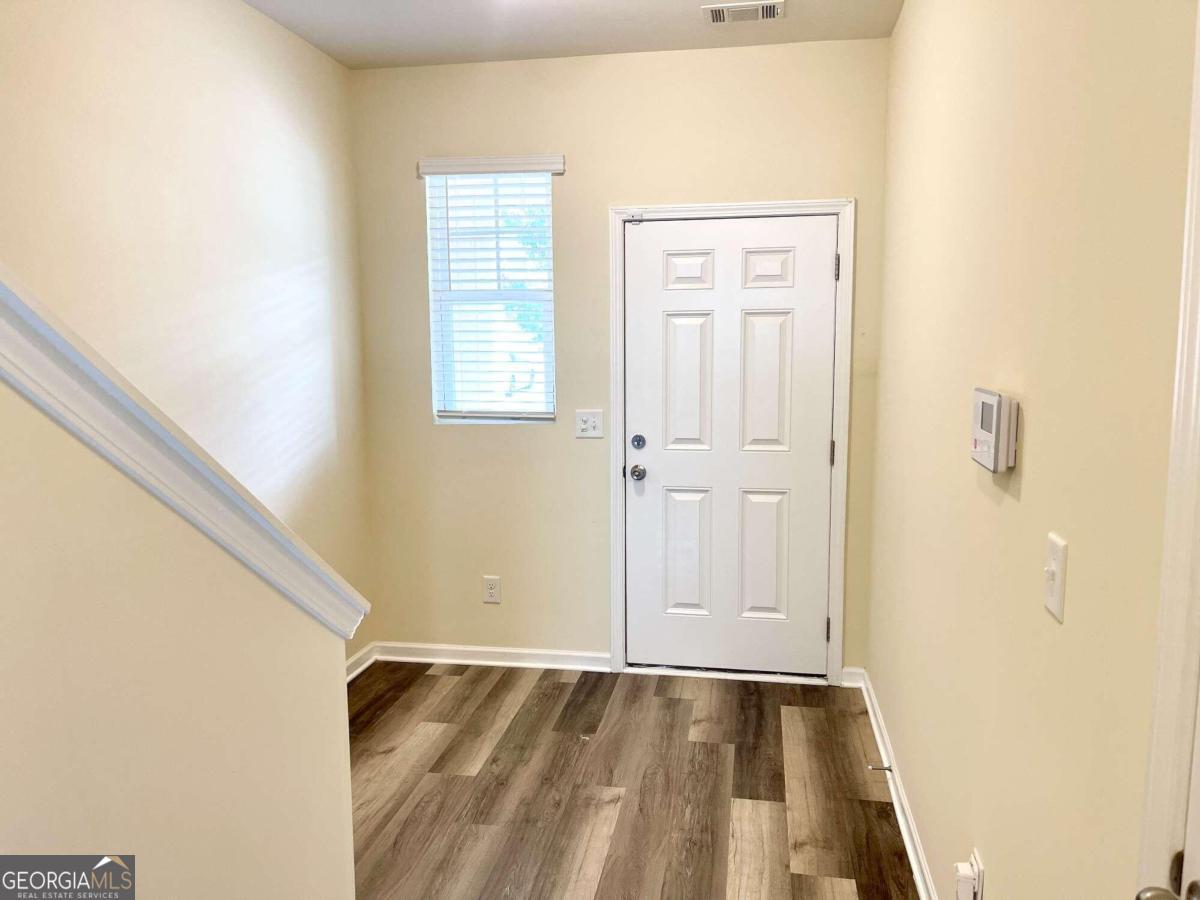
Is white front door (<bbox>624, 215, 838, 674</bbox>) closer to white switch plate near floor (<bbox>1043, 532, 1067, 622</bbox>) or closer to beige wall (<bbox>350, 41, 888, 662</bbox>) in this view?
beige wall (<bbox>350, 41, 888, 662</bbox>)

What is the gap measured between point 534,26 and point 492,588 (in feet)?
7.69

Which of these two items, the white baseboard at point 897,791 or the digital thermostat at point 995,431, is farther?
the white baseboard at point 897,791

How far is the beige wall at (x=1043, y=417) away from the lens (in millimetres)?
940

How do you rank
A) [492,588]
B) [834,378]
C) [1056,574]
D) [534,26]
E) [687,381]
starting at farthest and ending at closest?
[492,588]
[687,381]
[834,378]
[534,26]
[1056,574]

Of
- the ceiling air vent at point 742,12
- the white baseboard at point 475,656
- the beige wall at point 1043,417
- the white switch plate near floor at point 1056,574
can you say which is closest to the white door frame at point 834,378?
the white baseboard at point 475,656

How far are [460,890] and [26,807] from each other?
1.66 metres

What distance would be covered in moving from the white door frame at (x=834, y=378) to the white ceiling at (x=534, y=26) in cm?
63

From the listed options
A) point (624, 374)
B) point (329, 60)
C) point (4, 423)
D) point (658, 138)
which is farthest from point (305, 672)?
point (329, 60)

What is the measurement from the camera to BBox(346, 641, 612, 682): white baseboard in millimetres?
3703

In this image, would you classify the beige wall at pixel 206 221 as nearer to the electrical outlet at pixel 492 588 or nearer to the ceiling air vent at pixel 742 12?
the electrical outlet at pixel 492 588

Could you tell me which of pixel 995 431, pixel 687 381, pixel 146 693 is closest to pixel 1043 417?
pixel 995 431

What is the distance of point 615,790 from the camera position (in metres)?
2.70

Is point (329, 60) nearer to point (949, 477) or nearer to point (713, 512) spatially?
point (713, 512)

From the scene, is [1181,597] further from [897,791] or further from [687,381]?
[687,381]
